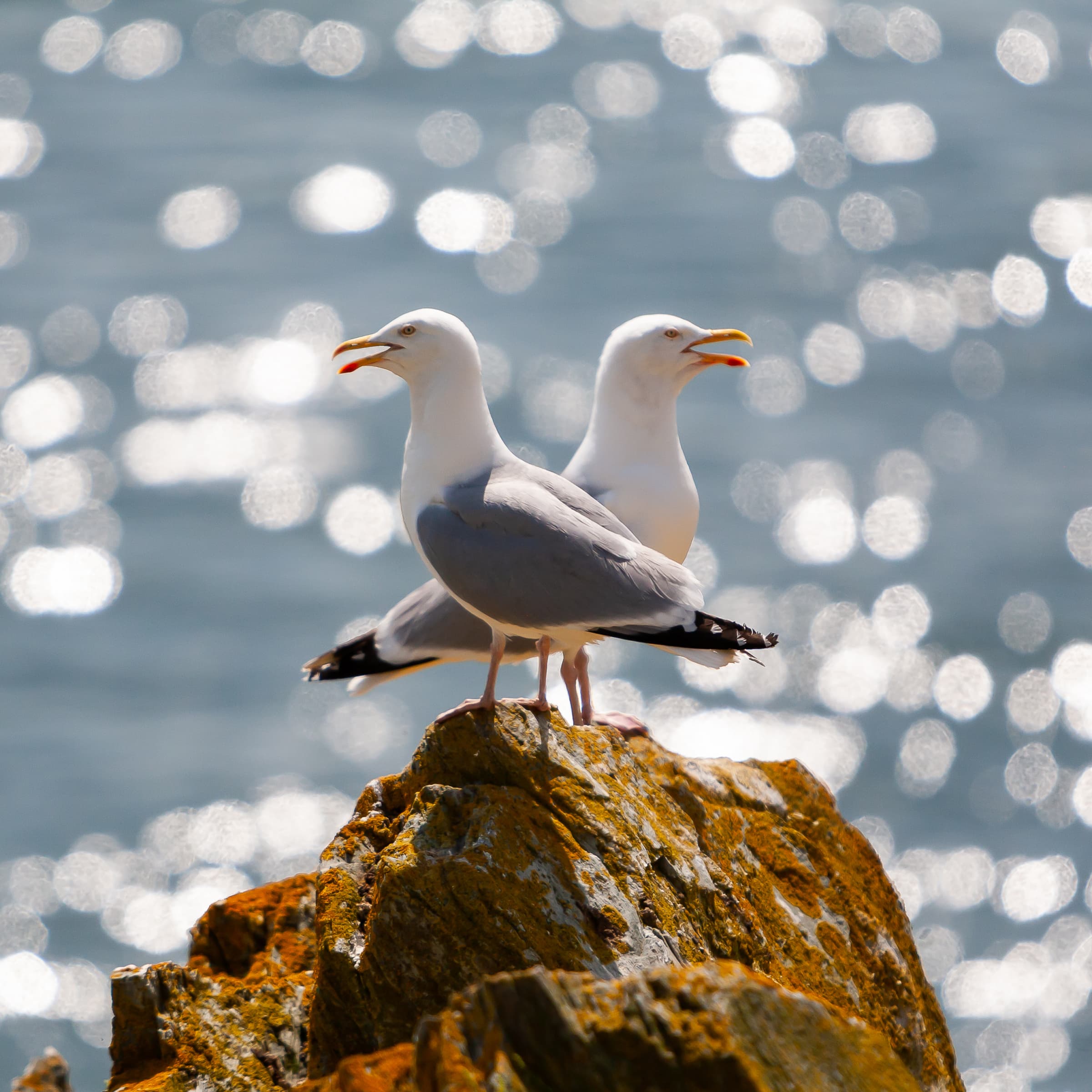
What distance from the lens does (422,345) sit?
22.2 feet

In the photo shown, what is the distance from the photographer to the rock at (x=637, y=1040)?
3.50m

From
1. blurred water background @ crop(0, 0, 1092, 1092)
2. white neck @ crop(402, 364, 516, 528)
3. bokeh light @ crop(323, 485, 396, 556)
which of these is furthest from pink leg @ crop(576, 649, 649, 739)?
bokeh light @ crop(323, 485, 396, 556)

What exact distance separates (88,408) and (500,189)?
12.1 metres

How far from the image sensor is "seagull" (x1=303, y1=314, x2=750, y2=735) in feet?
25.2

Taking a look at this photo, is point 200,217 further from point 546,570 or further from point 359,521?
point 546,570

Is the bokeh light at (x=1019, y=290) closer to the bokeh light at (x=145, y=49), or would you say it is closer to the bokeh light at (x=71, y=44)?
the bokeh light at (x=145, y=49)

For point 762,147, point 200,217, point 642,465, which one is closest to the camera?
point 642,465

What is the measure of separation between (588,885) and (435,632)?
2609mm

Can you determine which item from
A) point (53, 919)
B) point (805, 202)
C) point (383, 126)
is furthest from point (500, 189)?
point (53, 919)

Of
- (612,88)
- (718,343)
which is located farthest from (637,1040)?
(612,88)

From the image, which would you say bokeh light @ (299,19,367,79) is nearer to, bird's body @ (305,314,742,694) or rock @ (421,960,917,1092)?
bird's body @ (305,314,742,694)

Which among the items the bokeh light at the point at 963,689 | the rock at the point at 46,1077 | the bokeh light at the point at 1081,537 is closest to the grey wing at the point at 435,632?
the rock at the point at 46,1077

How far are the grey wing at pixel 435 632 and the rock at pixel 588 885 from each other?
1345 millimetres

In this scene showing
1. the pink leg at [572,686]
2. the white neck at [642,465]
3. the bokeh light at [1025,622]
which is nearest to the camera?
the pink leg at [572,686]
